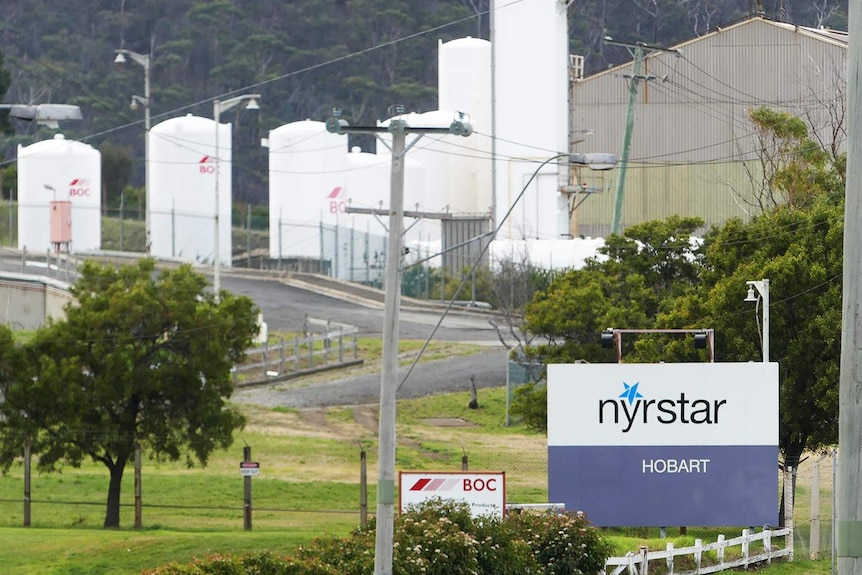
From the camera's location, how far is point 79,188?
237ft

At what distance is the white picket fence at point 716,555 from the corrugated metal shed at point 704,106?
120ft

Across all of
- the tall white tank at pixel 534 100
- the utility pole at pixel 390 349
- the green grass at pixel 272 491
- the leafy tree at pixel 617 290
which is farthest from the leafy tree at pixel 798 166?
the utility pole at pixel 390 349

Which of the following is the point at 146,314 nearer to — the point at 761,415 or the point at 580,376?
the point at 580,376

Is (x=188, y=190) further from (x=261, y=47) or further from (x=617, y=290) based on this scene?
(x=261, y=47)

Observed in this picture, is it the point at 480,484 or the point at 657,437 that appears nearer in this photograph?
the point at 480,484

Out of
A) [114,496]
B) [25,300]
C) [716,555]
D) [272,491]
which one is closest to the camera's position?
[716,555]

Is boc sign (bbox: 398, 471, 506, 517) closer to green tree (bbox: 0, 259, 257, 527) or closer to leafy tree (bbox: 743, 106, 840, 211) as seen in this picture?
green tree (bbox: 0, 259, 257, 527)

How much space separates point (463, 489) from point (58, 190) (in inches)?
2064

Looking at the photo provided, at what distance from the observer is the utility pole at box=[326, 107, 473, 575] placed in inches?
694

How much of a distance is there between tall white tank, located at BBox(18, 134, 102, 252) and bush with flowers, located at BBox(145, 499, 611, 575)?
168 ft

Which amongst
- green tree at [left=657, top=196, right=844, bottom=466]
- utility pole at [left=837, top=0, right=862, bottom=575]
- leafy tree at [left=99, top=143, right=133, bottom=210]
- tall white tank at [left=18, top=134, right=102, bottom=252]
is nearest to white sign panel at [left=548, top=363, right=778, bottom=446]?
green tree at [left=657, top=196, right=844, bottom=466]

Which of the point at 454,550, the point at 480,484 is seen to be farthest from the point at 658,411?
the point at 454,550

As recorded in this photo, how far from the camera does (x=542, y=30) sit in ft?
211

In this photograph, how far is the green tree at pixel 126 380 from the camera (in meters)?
28.9
